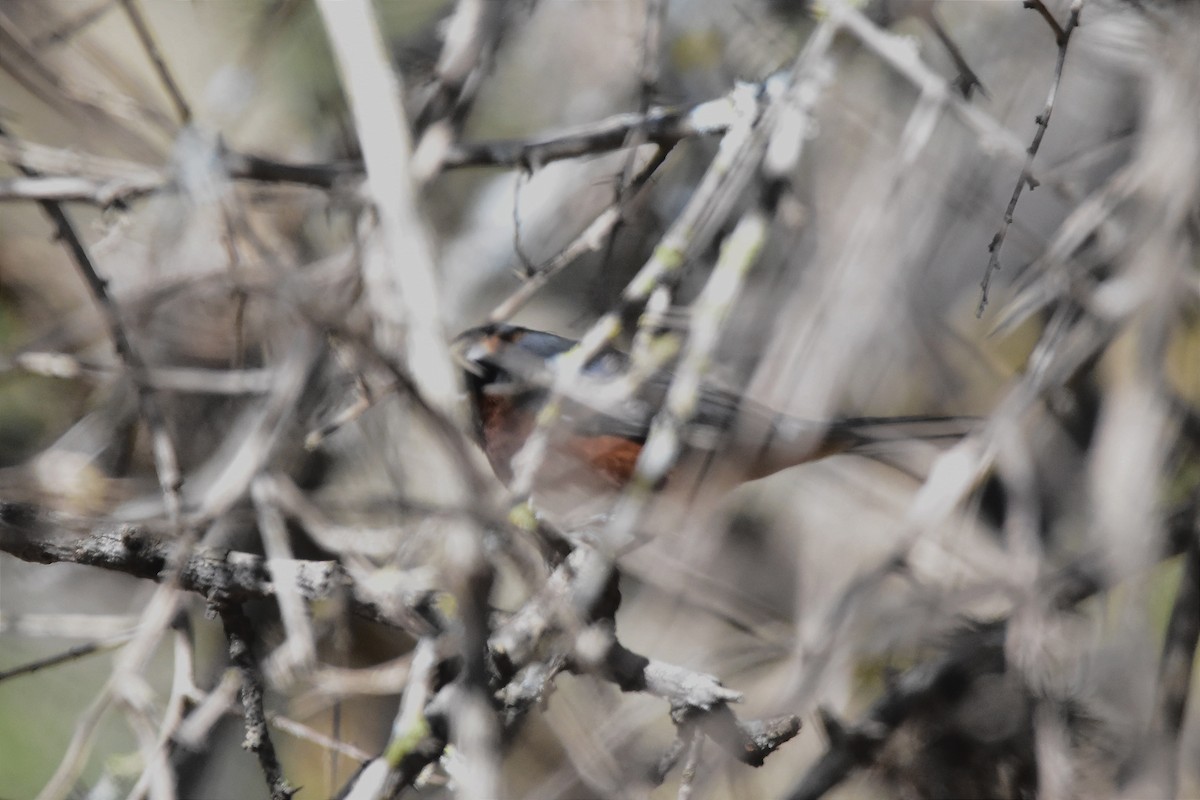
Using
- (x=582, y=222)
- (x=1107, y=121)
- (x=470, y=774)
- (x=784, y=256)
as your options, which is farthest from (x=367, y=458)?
(x=1107, y=121)

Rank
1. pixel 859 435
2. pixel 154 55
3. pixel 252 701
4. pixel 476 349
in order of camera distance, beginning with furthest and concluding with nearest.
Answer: pixel 476 349, pixel 859 435, pixel 154 55, pixel 252 701

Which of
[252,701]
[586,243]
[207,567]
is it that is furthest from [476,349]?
[252,701]

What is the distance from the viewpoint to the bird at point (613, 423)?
3375mm

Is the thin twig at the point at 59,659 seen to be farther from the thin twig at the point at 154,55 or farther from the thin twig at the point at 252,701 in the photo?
the thin twig at the point at 154,55

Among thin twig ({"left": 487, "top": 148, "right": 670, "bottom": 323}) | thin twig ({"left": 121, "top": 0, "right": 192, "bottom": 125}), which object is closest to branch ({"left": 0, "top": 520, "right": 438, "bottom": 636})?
thin twig ({"left": 487, "top": 148, "right": 670, "bottom": 323})

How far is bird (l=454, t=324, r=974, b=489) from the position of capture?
3.38 meters

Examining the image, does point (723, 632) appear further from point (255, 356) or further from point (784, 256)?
point (255, 356)

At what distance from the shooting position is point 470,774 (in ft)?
4.43

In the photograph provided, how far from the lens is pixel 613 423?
3811 mm

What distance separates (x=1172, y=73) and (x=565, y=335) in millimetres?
2400

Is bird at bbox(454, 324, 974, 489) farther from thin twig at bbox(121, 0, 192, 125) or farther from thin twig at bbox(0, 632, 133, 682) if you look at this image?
thin twig at bbox(0, 632, 133, 682)

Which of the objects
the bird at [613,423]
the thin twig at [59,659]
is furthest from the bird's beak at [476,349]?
the thin twig at [59,659]

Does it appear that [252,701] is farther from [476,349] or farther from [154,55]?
[476,349]

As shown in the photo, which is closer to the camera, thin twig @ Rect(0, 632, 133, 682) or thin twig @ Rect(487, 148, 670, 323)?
thin twig @ Rect(0, 632, 133, 682)
